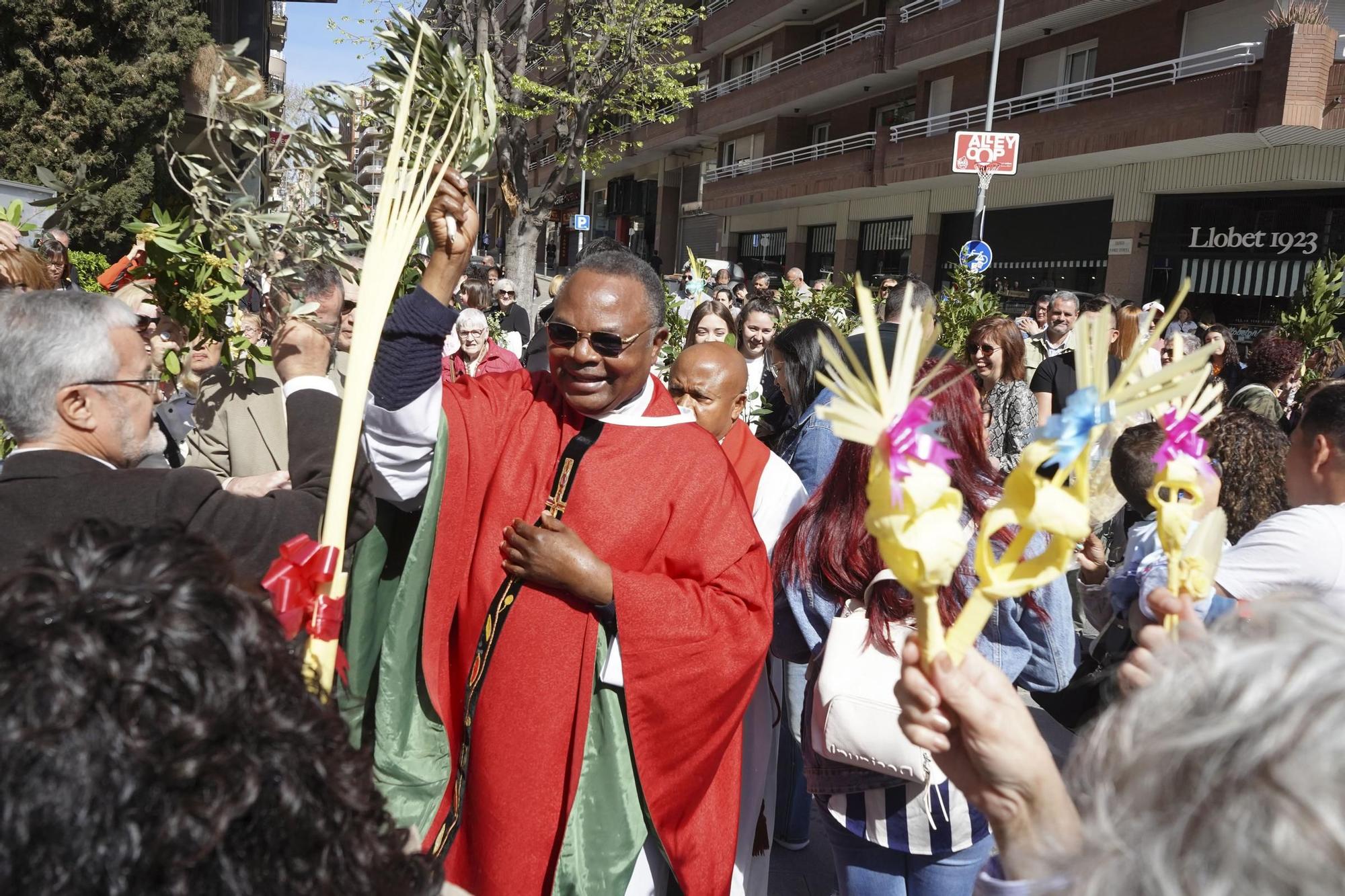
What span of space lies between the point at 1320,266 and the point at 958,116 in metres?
15.5

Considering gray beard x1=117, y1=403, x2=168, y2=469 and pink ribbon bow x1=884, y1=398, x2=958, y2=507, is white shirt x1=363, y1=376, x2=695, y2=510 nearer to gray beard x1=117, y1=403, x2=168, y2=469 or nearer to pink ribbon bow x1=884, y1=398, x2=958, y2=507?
gray beard x1=117, y1=403, x2=168, y2=469

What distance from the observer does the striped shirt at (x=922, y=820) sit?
241 centimetres

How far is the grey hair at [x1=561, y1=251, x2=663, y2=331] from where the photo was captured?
270cm

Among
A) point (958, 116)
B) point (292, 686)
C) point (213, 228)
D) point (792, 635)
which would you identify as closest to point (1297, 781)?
point (292, 686)

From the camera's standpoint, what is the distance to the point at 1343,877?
0.81 meters

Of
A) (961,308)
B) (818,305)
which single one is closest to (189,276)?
(961,308)

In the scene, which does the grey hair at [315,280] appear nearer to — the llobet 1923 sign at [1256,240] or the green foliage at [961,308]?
the green foliage at [961,308]

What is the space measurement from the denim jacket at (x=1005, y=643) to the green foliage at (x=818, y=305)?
22.3ft

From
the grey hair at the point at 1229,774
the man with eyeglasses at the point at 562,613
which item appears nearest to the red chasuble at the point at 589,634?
the man with eyeglasses at the point at 562,613

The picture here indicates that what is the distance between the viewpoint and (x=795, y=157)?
30219 mm

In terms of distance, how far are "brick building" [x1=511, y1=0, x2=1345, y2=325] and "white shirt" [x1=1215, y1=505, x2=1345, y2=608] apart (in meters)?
15.0

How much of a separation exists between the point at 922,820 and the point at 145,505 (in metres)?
1.79

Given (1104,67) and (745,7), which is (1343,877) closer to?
(1104,67)

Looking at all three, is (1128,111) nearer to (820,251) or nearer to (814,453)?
(820,251)
